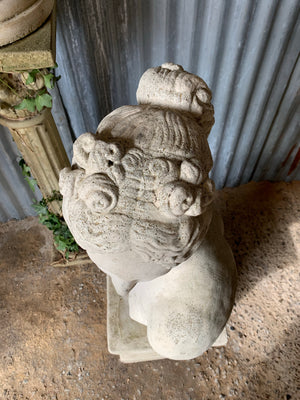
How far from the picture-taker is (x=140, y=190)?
1156 millimetres

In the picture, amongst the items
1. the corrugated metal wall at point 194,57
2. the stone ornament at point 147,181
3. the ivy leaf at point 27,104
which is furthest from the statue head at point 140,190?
the corrugated metal wall at point 194,57

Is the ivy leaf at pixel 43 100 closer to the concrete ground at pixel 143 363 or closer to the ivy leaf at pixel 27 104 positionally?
the ivy leaf at pixel 27 104

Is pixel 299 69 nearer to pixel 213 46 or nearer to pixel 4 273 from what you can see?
pixel 213 46

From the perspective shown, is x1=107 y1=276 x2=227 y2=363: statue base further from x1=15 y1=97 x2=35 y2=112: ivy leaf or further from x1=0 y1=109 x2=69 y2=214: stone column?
x1=15 y1=97 x2=35 y2=112: ivy leaf

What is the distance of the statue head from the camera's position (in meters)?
1.14

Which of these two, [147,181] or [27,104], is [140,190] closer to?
[147,181]

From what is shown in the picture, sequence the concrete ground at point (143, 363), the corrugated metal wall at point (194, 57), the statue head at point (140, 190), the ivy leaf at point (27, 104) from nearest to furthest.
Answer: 1. the statue head at point (140, 190)
2. the ivy leaf at point (27, 104)
3. the corrugated metal wall at point (194, 57)
4. the concrete ground at point (143, 363)

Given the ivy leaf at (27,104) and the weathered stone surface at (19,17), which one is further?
the ivy leaf at (27,104)

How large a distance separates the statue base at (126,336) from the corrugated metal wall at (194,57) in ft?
4.56

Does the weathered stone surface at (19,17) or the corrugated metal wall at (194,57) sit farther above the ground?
the weathered stone surface at (19,17)

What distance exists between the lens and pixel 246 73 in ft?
7.85

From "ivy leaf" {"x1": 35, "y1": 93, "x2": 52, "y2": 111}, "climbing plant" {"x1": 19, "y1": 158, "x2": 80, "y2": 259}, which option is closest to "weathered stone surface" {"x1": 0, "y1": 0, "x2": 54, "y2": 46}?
"ivy leaf" {"x1": 35, "y1": 93, "x2": 52, "y2": 111}

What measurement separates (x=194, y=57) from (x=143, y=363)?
2156 mm

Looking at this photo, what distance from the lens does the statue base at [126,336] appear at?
6.77ft
